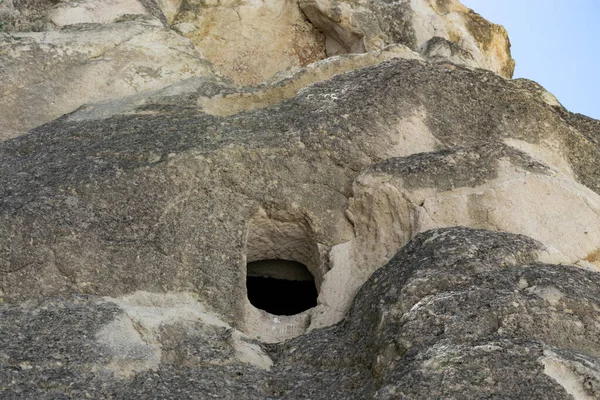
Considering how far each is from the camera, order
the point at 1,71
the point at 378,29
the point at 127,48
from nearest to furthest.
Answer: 1. the point at 1,71
2. the point at 127,48
3. the point at 378,29

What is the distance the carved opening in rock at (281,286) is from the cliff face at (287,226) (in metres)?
0.03

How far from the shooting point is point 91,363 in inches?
152

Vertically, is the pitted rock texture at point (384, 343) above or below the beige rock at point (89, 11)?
above

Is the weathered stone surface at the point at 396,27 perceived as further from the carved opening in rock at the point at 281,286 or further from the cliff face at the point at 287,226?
the carved opening in rock at the point at 281,286

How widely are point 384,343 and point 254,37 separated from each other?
6.84 metres

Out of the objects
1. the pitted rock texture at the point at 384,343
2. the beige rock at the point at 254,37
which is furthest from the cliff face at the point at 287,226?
the beige rock at the point at 254,37

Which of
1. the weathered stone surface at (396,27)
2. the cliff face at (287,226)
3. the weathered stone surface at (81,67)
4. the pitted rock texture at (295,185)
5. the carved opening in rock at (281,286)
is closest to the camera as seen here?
the cliff face at (287,226)

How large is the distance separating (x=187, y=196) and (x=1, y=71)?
279 centimetres

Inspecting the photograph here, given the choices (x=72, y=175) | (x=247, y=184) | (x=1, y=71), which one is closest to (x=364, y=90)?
(x=247, y=184)

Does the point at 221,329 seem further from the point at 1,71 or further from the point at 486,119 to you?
the point at 1,71

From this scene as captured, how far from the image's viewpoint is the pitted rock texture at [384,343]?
11.2 feet

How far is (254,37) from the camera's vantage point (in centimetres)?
1002

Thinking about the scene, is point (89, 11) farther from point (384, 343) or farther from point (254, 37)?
point (384, 343)

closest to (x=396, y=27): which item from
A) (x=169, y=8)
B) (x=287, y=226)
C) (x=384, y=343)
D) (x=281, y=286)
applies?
(x=169, y=8)
